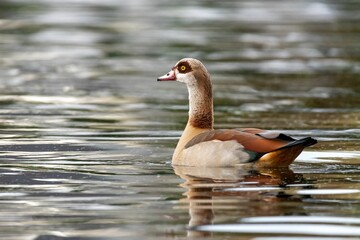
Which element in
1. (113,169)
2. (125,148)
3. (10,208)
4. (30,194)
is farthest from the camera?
(125,148)

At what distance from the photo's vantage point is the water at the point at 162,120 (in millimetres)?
10211

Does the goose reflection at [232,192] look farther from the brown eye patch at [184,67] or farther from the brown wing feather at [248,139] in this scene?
the brown eye patch at [184,67]

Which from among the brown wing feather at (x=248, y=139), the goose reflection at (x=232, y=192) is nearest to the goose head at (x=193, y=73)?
the brown wing feather at (x=248, y=139)

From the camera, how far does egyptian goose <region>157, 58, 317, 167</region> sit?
1266cm

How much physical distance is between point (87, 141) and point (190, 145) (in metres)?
2.36

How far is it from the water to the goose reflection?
18mm

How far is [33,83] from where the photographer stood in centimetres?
2291

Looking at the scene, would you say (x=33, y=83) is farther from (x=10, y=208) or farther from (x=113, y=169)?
(x=10, y=208)

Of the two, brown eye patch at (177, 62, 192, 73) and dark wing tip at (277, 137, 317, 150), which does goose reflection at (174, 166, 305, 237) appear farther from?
brown eye patch at (177, 62, 192, 73)

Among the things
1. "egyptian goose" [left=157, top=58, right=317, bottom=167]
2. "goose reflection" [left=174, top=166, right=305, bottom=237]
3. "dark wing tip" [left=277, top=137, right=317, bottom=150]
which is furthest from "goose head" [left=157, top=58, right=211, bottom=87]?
"dark wing tip" [left=277, top=137, right=317, bottom=150]

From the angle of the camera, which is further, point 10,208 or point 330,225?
point 10,208

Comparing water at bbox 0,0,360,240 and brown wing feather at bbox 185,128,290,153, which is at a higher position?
Result: brown wing feather at bbox 185,128,290,153

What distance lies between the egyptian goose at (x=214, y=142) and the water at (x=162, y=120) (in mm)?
157

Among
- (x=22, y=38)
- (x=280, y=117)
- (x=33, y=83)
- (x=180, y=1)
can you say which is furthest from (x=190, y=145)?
Answer: (x=180, y=1)
